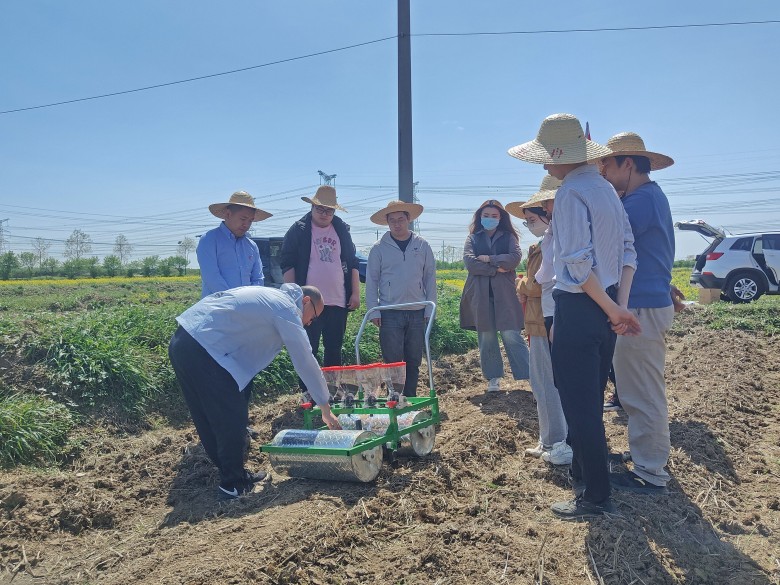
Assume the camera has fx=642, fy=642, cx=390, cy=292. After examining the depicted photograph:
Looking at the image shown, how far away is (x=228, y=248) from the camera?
534cm

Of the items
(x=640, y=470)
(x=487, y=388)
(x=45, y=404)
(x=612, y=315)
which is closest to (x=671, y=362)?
(x=487, y=388)

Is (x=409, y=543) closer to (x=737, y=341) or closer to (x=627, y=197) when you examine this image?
(x=627, y=197)

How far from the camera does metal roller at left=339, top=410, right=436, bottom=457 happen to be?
4504 mm

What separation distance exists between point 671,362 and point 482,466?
16.2ft

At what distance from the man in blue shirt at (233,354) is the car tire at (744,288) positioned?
46.1ft

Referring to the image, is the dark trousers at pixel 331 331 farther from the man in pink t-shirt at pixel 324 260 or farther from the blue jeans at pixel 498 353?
the blue jeans at pixel 498 353

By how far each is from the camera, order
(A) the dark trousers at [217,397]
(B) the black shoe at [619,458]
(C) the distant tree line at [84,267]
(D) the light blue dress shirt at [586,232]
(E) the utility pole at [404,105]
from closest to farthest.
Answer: (D) the light blue dress shirt at [586,232] < (A) the dark trousers at [217,397] < (B) the black shoe at [619,458] < (E) the utility pole at [404,105] < (C) the distant tree line at [84,267]

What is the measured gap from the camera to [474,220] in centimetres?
649

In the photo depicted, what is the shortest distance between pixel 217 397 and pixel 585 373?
222 cm

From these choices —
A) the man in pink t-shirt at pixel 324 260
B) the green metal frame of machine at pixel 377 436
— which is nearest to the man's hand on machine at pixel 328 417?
the green metal frame of machine at pixel 377 436

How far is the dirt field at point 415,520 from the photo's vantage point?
9.59 feet

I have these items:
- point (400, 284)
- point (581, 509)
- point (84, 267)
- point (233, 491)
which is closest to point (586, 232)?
point (581, 509)

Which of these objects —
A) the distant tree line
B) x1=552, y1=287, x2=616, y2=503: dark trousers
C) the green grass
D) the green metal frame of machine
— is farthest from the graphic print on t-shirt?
→ the distant tree line

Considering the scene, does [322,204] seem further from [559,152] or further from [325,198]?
[559,152]
